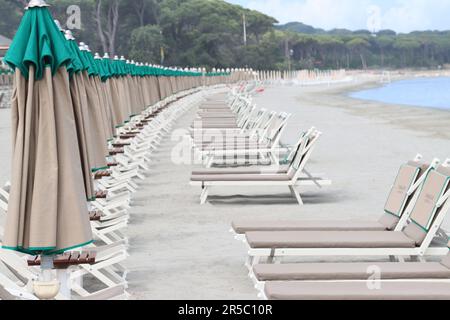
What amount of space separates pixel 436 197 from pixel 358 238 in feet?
2.03

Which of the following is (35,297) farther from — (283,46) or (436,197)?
(283,46)

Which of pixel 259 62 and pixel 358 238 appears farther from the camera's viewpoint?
pixel 259 62

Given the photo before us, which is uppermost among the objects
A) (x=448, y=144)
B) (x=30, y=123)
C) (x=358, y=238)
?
(x=30, y=123)

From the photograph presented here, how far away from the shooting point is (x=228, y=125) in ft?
60.5

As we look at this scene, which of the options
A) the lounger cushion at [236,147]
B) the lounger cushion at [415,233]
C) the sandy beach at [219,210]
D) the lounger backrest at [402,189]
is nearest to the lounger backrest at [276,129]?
the lounger cushion at [236,147]

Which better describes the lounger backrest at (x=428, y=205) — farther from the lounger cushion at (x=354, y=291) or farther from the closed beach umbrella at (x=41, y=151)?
the closed beach umbrella at (x=41, y=151)

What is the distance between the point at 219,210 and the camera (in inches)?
397

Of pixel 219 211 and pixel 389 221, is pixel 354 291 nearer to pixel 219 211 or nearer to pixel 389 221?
pixel 389 221

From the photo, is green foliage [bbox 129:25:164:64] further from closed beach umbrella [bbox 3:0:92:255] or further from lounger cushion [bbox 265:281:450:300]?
lounger cushion [bbox 265:281:450:300]

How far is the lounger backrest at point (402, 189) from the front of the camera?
6.98m

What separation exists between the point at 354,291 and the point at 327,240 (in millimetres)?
1507

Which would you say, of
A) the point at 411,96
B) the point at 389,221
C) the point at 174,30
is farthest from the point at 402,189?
the point at 174,30

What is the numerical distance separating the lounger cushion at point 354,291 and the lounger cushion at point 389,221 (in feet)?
5.49
